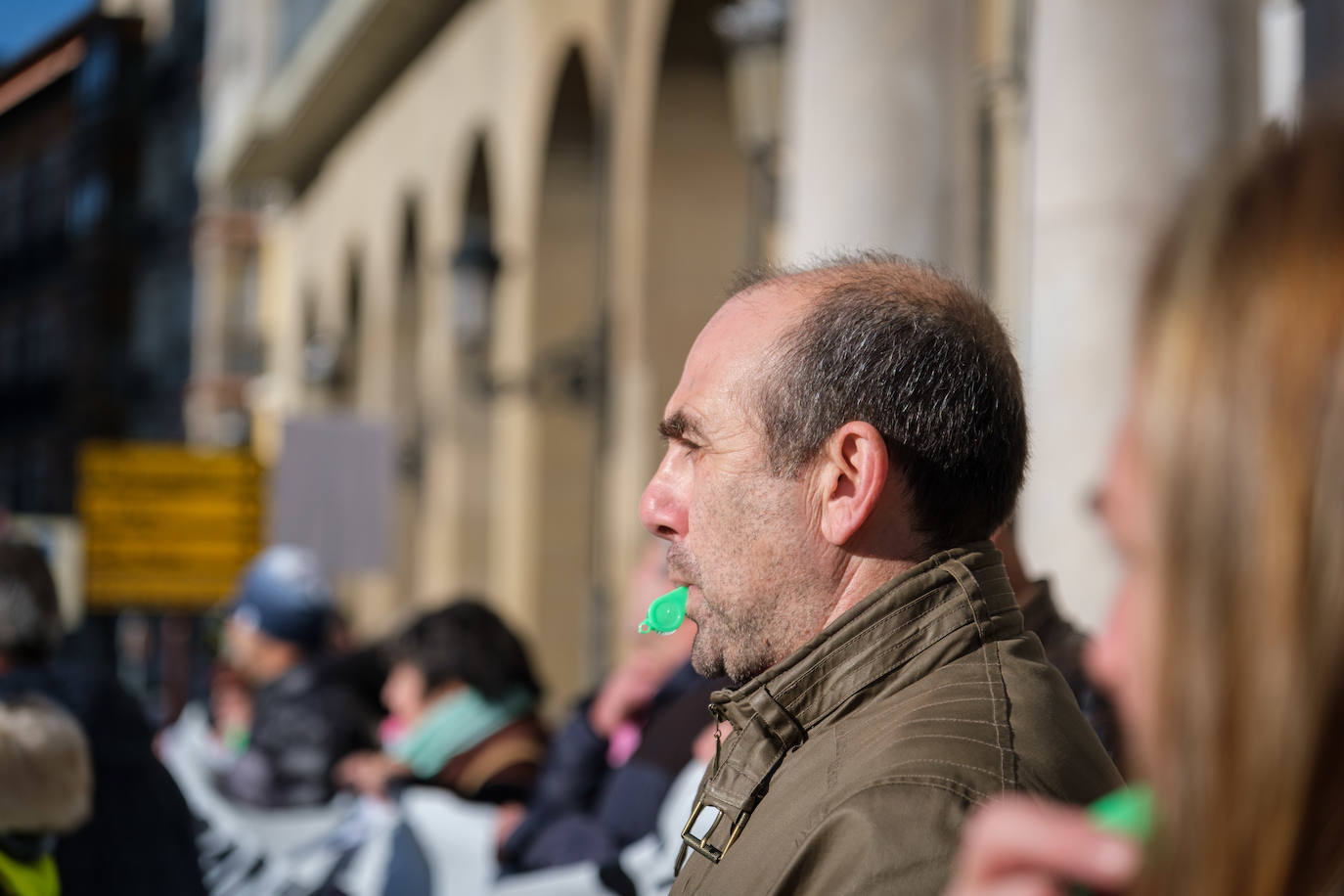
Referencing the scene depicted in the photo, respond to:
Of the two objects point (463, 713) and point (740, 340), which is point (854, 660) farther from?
point (463, 713)

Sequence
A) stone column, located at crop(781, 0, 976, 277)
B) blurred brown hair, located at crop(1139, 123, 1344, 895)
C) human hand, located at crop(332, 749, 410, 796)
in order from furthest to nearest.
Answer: stone column, located at crop(781, 0, 976, 277) < human hand, located at crop(332, 749, 410, 796) < blurred brown hair, located at crop(1139, 123, 1344, 895)

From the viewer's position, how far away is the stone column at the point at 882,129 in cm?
645

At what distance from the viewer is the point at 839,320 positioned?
2.06m

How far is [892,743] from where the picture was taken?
5.68ft

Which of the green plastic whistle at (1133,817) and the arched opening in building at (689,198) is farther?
the arched opening in building at (689,198)

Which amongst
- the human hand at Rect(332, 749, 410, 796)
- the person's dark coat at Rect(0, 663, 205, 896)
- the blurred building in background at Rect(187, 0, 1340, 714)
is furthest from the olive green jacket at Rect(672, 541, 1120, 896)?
the human hand at Rect(332, 749, 410, 796)

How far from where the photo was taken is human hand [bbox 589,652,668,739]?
4.67m

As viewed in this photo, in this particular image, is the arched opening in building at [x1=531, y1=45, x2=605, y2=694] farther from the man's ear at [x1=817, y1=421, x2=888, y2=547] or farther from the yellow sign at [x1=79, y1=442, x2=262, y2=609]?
the man's ear at [x1=817, y1=421, x2=888, y2=547]

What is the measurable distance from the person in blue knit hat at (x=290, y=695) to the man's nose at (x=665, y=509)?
150 inches

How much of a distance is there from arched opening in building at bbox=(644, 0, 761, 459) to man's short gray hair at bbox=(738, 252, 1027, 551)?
9.88 m

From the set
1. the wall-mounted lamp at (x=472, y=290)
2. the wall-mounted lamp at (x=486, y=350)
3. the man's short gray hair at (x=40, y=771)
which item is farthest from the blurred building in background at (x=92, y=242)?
the man's short gray hair at (x=40, y=771)

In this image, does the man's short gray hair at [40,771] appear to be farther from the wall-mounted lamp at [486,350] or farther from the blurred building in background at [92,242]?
the blurred building in background at [92,242]

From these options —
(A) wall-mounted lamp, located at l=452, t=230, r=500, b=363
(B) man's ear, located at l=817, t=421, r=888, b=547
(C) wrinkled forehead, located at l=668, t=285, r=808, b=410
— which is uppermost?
(A) wall-mounted lamp, located at l=452, t=230, r=500, b=363

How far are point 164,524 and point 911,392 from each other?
10484 millimetres
